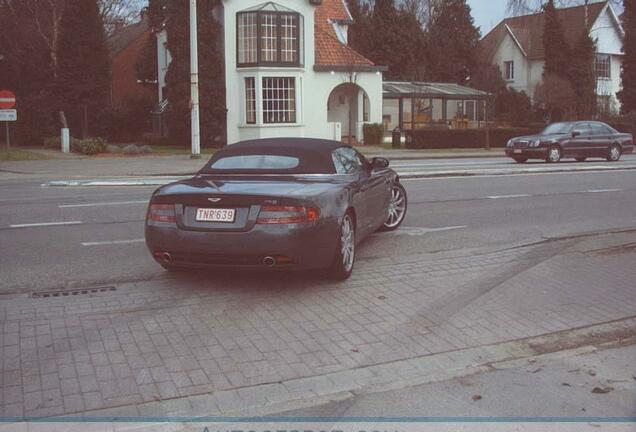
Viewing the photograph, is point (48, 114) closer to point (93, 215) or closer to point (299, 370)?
point (93, 215)

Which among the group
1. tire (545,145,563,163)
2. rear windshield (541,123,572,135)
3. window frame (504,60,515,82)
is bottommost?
tire (545,145,563,163)

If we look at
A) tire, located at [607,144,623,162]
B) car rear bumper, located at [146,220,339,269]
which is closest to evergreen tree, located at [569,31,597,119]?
tire, located at [607,144,623,162]

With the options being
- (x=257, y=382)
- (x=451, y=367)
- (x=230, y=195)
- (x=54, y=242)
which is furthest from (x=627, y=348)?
(x=54, y=242)

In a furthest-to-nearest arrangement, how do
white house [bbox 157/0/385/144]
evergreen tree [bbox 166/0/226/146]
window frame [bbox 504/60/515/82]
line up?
window frame [bbox 504/60/515/82], white house [bbox 157/0/385/144], evergreen tree [bbox 166/0/226/146]

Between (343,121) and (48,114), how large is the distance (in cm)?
1570

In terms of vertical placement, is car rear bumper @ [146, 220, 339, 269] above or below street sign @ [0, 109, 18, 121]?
below

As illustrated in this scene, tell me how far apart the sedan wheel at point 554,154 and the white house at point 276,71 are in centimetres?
1311

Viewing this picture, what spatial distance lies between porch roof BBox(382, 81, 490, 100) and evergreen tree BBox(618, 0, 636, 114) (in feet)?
29.2

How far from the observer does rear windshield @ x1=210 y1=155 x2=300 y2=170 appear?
7906 millimetres

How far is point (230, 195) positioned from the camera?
22.2 feet

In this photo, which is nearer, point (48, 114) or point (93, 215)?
point (93, 215)

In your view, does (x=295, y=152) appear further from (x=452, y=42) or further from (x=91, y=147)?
(x=452, y=42)

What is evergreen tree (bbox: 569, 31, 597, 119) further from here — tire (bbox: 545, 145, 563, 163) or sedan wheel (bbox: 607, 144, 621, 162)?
tire (bbox: 545, 145, 563, 163)

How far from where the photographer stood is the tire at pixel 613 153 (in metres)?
26.8
